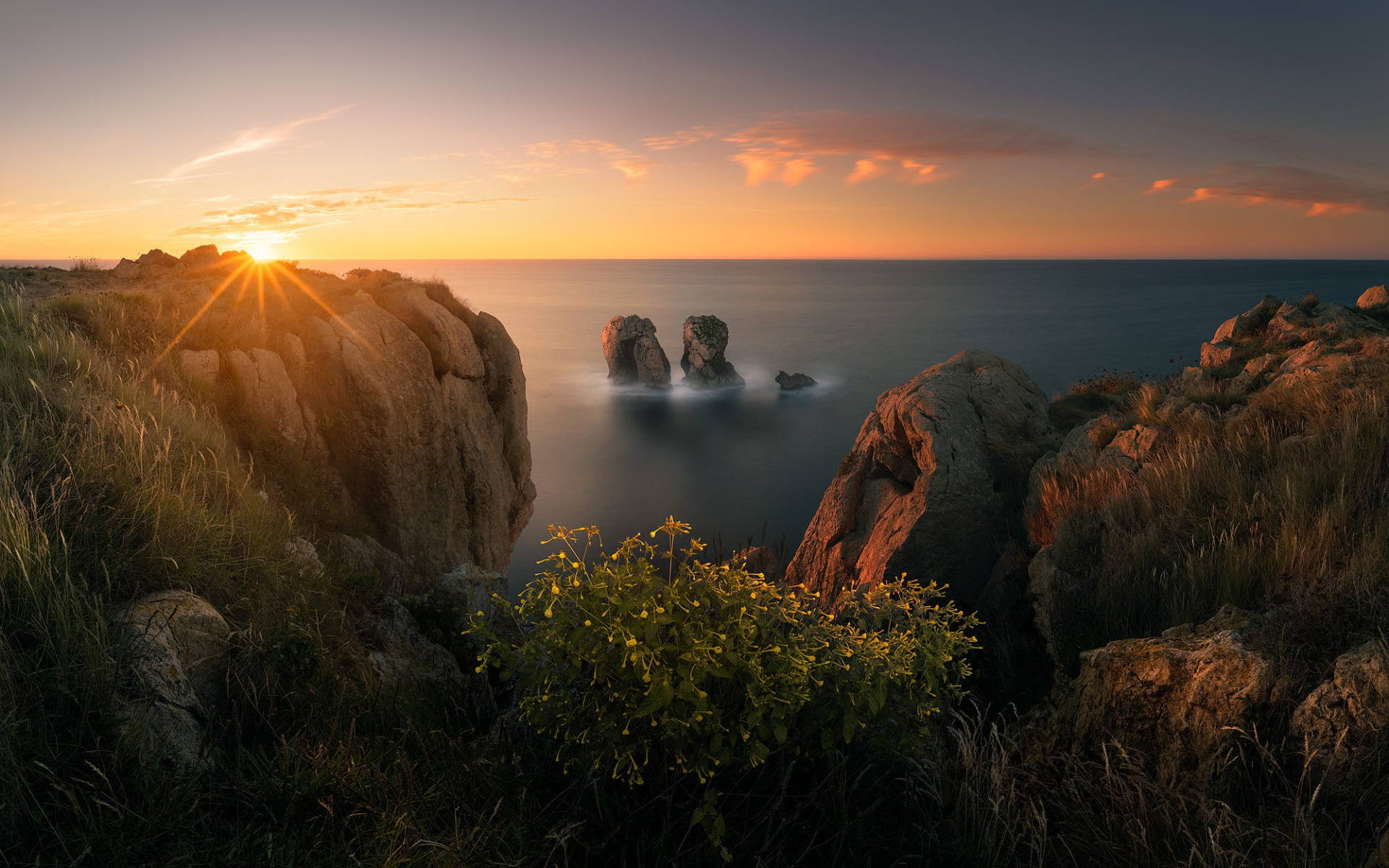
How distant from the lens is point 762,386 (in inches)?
2889

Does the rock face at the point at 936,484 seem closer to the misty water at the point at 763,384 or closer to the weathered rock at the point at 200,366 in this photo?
the misty water at the point at 763,384

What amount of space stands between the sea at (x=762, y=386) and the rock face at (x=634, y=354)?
144cm

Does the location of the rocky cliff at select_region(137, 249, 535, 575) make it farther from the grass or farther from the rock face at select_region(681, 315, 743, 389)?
the rock face at select_region(681, 315, 743, 389)

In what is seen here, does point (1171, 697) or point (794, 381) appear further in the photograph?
point (794, 381)

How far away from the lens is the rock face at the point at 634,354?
6912 cm

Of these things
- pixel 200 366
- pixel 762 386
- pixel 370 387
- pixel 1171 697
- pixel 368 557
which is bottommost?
pixel 762 386

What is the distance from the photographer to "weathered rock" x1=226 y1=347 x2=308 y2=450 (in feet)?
32.1

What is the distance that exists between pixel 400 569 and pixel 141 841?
672 cm

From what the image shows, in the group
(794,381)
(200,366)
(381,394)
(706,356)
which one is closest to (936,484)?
(381,394)

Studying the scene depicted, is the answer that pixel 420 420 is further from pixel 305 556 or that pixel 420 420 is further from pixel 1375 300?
pixel 1375 300

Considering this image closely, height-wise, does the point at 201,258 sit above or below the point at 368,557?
above

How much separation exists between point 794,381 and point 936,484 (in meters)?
58.7

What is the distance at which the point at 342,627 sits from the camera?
17.2ft

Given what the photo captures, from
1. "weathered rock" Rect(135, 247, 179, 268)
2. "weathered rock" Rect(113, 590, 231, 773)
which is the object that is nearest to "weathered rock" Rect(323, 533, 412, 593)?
"weathered rock" Rect(113, 590, 231, 773)
